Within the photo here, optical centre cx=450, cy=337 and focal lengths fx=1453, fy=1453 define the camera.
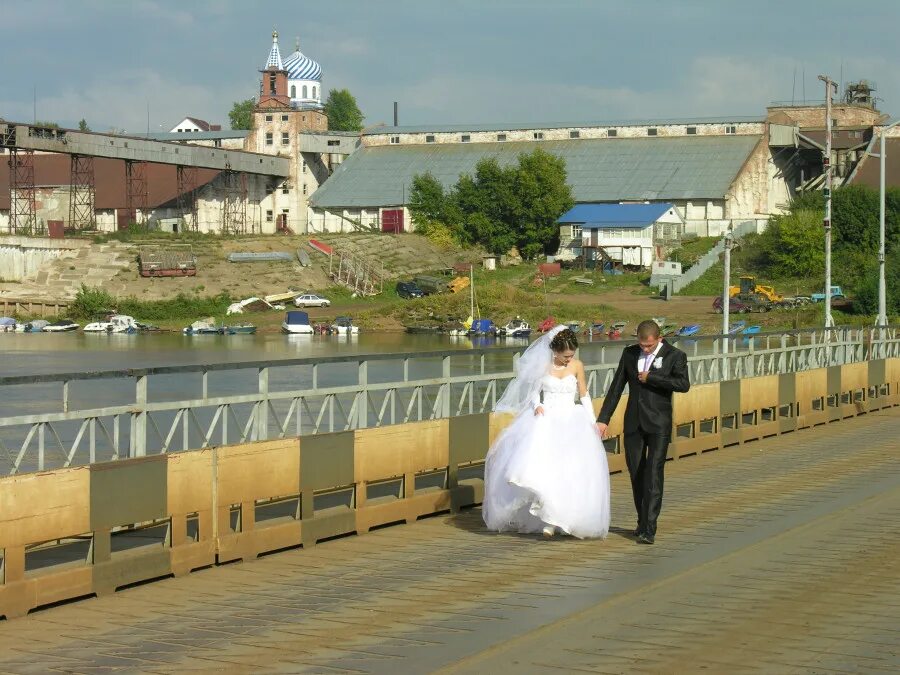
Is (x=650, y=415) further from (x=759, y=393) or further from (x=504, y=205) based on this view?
(x=504, y=205)

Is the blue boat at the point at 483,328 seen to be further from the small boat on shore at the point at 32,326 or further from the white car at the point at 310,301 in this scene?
the small boat on shore at the point at 32,326

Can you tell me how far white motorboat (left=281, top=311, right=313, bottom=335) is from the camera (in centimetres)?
8412

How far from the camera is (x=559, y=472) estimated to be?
507 inches

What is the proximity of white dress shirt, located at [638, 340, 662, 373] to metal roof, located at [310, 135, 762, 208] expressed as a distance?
91.0m

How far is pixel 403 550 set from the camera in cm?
1278

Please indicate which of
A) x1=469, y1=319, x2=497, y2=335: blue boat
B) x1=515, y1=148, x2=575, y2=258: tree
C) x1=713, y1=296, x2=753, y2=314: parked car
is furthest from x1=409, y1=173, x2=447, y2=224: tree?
x1=713, y1=296, x2=753, y2=314: parked car

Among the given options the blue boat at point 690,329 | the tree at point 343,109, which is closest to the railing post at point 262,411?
the blue boat at point 690,329

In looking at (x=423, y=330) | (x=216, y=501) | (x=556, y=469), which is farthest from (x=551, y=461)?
(x=423, y=330)

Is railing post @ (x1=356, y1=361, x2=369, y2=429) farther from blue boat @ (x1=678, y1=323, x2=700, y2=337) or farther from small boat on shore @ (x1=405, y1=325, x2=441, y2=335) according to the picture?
small boat on shore @ (x1=405, y1=325, x2=441, y2=335)

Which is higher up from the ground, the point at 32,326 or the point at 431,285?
the point at 431,285

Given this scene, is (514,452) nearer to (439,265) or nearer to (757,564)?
(757,564)

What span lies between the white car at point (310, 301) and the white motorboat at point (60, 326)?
14.0 m

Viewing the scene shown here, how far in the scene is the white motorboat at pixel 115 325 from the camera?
86.1 m

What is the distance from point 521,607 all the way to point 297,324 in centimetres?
7499
